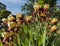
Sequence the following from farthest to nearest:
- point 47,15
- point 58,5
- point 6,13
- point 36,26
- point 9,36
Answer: point 58,5
point 6,13
point 36,26
point 47,15
point 9,36

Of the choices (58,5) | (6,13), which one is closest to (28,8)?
(58,5)

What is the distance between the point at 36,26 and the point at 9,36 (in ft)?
3.69

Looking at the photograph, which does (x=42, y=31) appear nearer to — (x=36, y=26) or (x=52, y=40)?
(x=52, y=40)

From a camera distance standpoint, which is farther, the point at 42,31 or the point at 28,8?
the point at 28,8

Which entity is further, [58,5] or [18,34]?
[58,5]

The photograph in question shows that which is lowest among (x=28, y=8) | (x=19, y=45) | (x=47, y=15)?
(x=28, y=8)

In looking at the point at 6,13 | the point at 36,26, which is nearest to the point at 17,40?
the point at 36,26

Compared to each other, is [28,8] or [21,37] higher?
[21,37]

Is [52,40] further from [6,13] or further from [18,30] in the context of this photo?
[6,13]

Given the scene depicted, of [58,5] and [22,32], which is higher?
[22,32]

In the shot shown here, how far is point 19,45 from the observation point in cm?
433

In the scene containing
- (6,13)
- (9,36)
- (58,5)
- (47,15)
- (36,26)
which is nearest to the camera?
(9,36)

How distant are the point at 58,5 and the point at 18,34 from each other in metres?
25.4

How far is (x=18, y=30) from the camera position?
170 inches
